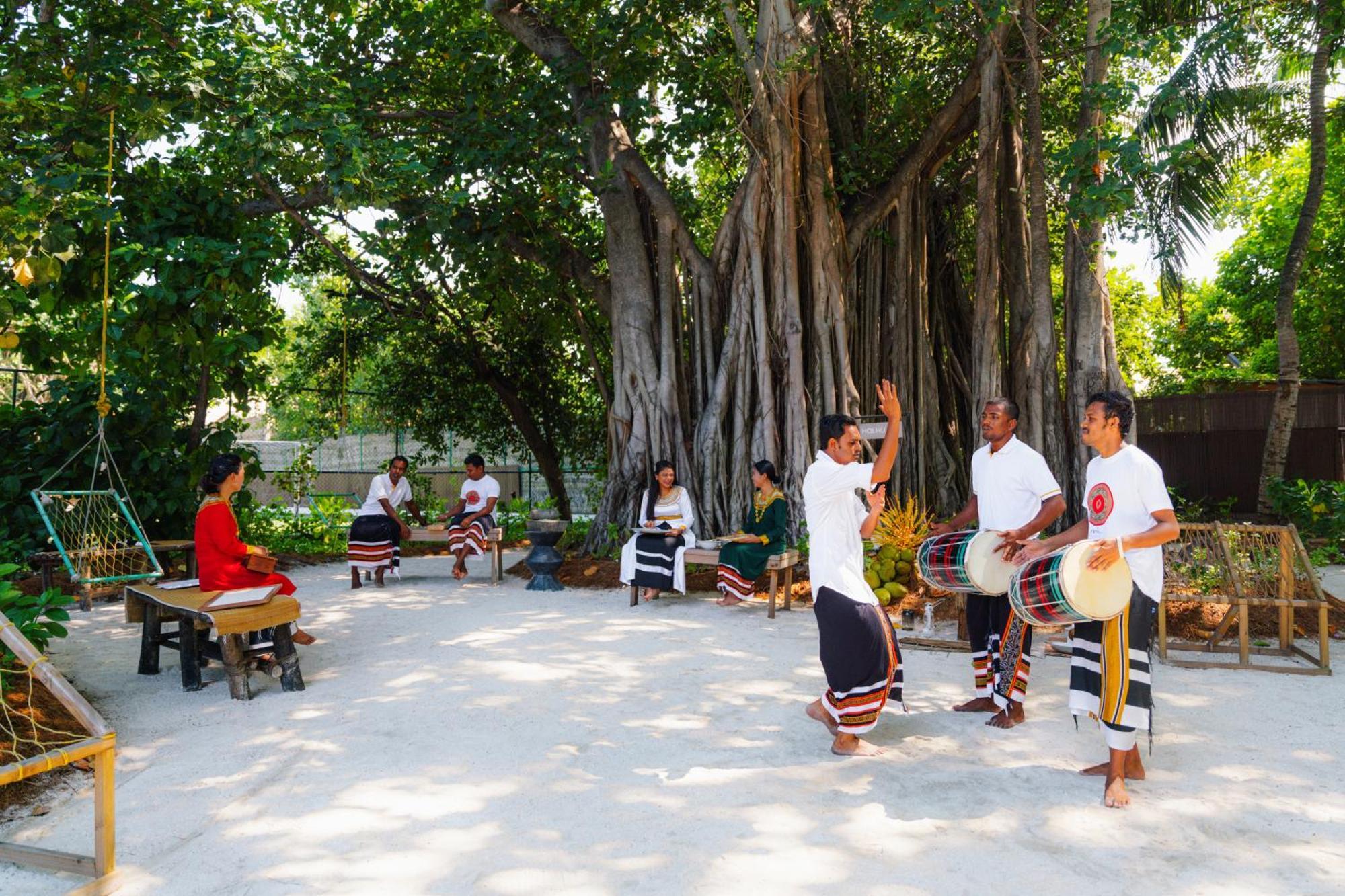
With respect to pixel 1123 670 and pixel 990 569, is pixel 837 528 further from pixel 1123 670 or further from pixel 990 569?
pixel 1123 670

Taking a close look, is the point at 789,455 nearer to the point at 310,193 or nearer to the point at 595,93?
the point at 595,93

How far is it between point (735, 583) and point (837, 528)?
11.8 ft

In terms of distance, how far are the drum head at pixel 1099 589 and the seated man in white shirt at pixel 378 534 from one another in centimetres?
678

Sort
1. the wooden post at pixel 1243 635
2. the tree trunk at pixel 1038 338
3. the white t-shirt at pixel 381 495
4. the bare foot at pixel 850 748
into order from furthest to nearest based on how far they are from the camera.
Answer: the white t-shirt at pixel 381 495
the tree trunk at pixel 1038 338
the wooden post at pixel 1243 635
the bare foot at pixel 850 748

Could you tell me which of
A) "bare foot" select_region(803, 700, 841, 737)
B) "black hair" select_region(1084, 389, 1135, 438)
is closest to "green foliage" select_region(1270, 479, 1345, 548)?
"black hair" select_region(1084, 389, 1135, 438)

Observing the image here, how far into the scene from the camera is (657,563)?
788 centimetres

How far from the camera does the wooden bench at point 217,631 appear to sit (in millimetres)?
4871

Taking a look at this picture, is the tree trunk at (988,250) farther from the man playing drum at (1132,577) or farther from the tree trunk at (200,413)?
the tree trunk at (200,413)

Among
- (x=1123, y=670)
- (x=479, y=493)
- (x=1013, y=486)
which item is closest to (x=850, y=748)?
(x=1123, y=670)

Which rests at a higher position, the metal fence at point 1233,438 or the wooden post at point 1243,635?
the metal fence at point 1233,438

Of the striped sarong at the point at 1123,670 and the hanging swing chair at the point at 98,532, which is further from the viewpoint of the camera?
the hanging swing chair at the point at 98,532

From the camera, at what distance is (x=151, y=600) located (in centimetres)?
536

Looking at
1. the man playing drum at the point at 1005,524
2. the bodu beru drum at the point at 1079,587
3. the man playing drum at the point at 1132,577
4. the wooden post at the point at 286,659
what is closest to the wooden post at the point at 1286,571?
the man playing drum at the point at 1005,524

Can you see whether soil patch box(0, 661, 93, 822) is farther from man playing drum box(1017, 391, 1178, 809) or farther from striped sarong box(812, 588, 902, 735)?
man playing drum box(1017, 391, 1178, 809)
